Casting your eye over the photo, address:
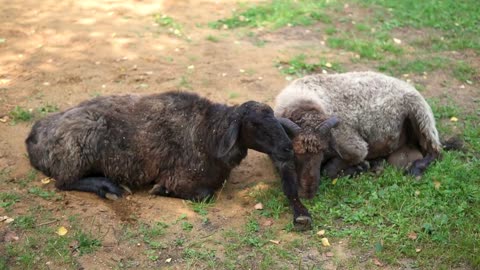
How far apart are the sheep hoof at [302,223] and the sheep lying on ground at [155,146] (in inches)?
15.3

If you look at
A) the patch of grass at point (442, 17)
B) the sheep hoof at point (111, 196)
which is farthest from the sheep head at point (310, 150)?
the patch of grass at point (442, 17)

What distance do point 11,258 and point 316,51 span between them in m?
6.81

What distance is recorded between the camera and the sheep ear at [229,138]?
5668 mm

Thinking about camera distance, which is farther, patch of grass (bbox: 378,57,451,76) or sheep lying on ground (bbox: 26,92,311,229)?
patch of grass (bbox: 378,57,451,76)

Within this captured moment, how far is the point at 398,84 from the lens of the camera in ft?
23.6

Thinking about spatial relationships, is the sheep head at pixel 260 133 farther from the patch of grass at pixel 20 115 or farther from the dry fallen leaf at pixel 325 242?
the patch of grass at pixel 20 115

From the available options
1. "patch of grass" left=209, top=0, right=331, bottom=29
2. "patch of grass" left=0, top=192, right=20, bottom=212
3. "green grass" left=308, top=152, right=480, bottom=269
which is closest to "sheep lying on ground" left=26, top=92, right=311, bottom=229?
"patch of grass" left=0, top=192, right=20, bottom=212

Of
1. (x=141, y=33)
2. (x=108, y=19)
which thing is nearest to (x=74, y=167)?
(x=141, y=33)

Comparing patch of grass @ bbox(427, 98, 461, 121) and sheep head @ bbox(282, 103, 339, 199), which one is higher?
sheep head @ bbox(282, 103, 339, 199)

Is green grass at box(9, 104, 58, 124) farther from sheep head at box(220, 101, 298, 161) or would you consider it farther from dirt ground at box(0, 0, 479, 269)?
sheep head at box(220, 101, 298, 161)

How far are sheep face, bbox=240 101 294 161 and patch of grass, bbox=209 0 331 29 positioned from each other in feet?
18.0

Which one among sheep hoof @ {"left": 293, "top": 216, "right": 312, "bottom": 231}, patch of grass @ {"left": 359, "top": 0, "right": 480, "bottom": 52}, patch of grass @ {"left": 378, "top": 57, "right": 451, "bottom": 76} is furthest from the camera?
patch of grass @ {"left": 359, "top": 0, "right": 480, "bottom": 52}

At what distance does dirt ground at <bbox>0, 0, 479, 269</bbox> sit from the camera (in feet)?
18.1

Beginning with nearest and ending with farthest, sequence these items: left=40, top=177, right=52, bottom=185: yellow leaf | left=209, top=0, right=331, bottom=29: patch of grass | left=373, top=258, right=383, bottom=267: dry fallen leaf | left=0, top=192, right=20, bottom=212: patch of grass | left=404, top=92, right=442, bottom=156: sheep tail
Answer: left=373, top=258, right=383, bottom=267: dry fallen leaf → left=0, top=192, right=20, bottom=212: patch of grass → left=40, top=177, right=52, bottom=185: yellow leaf → left=404, top=92, right=442, bottom=156: sheep tail → left=209, top=0, right=331, bottom=29: patch of grass
